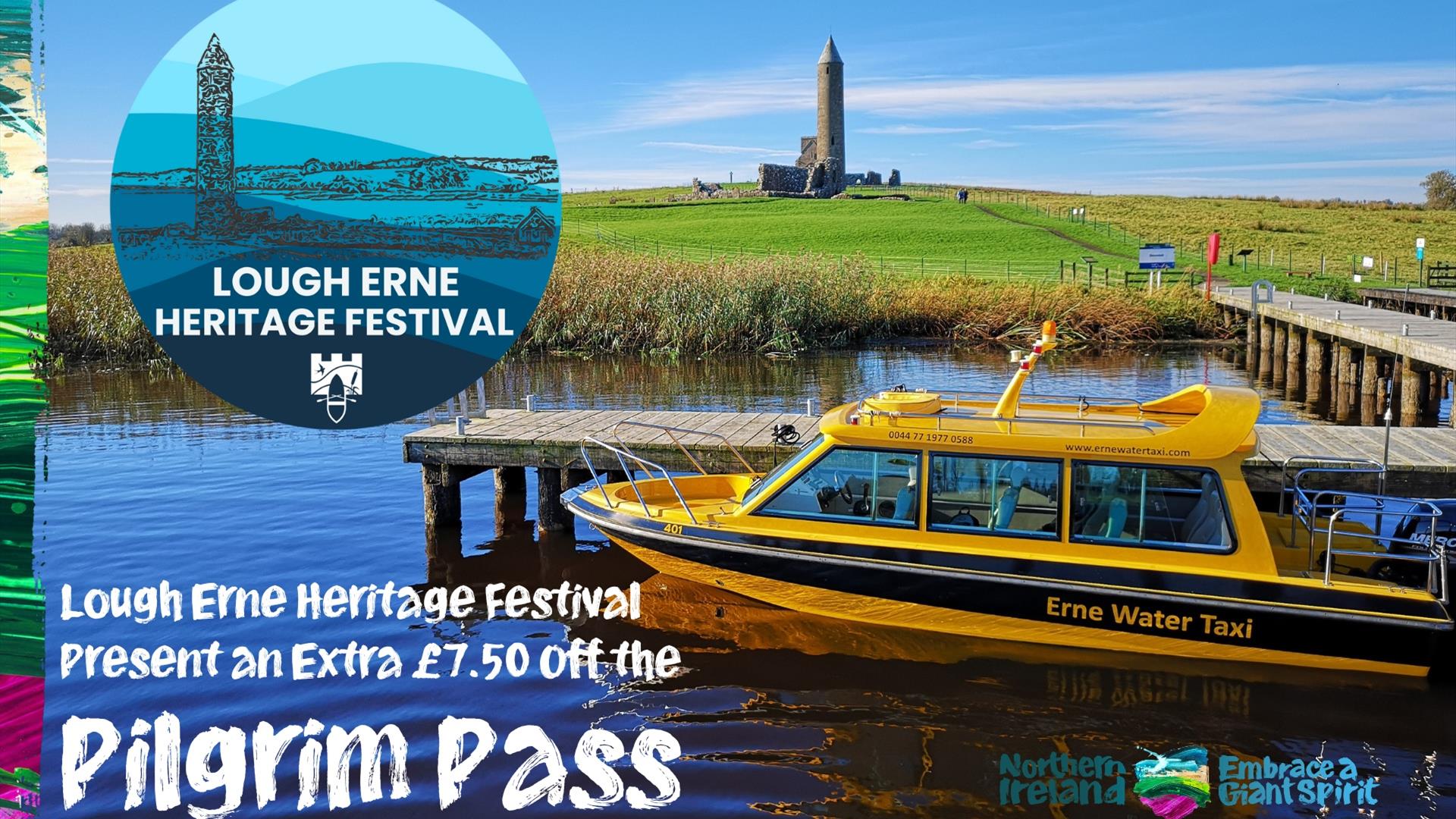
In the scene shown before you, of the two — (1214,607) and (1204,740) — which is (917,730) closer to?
(1204,740)

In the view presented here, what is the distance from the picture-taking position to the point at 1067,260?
5294 cm

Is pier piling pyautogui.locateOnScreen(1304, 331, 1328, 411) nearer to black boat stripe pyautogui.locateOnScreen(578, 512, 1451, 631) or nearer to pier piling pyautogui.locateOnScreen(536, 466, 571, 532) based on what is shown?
black boat stripe pyautogui.locateOnScreen(578, 512, 1451, 631)

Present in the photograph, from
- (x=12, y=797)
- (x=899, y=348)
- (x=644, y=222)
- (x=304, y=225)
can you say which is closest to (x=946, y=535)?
(x=12, y=797)

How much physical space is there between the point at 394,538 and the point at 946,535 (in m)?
7.34

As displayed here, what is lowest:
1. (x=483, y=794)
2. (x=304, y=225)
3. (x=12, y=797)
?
(x=483, y=794)

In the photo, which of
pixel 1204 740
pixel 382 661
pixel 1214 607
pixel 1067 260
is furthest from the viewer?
pixel 1067 260

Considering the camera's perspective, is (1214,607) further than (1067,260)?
No

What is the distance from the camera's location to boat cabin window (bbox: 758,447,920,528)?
10984 millimetres

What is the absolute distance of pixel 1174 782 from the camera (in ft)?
28.8

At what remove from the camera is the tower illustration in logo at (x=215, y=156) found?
41188 mm

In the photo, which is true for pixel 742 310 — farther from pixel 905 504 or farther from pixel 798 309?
pixel 905 504

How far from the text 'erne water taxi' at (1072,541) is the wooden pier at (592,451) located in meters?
2.42

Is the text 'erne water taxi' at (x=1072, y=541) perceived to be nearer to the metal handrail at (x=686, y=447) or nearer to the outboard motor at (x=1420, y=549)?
the outboard motor at (x=1420, y=549)

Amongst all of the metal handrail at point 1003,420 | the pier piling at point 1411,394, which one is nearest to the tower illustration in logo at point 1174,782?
the metal handrail at point 1003,420
